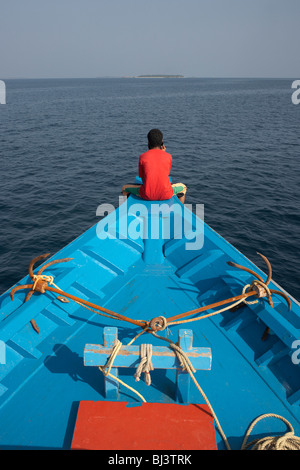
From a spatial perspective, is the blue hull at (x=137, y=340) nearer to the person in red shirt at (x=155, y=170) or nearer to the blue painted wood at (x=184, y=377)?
the blue painted wood at (x=184, y=377)

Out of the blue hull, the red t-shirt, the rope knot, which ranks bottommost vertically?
the blue hull

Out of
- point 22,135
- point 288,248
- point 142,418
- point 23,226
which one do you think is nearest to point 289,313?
point 142,418

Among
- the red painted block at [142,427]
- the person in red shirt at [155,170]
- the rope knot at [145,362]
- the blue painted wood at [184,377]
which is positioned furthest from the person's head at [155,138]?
the red painted block at [142,427]

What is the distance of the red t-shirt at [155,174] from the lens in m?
5.85

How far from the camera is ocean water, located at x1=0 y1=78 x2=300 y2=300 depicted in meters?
12.3

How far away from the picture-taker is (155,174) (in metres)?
5.98

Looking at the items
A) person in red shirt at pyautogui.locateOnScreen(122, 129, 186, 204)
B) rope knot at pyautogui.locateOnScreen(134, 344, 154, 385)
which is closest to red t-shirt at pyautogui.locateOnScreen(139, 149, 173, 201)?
person in red shirt at pyautogui.locateOnScreen(122, 129, 186, 204)

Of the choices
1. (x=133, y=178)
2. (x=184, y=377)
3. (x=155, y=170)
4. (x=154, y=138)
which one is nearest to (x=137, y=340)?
(x=184, y=377)

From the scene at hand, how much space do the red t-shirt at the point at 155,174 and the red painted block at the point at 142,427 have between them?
4.15m

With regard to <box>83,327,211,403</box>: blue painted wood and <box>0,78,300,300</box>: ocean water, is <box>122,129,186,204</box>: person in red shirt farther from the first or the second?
<box>0,78,300,300</box>: ocean water

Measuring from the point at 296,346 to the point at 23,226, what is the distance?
1237 cm

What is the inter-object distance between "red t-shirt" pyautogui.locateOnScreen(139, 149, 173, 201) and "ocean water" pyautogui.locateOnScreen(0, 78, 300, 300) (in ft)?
19.6

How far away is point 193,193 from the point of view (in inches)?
677

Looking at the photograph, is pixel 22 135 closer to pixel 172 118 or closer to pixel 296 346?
pixel 172 118
